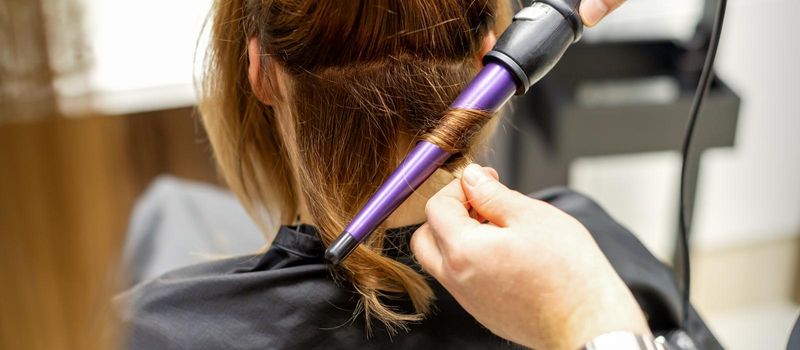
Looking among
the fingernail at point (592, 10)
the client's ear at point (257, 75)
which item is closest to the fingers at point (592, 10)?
the fingernail at point (592, 10)

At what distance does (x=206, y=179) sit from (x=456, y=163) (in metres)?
1.50

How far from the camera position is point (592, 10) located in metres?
0.77

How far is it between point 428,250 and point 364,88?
0.60 ft

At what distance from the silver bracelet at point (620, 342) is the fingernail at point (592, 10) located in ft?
0.96

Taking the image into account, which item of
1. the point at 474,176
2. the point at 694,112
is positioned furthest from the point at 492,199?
the point at 694,112

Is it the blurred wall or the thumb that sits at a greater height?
the thumb

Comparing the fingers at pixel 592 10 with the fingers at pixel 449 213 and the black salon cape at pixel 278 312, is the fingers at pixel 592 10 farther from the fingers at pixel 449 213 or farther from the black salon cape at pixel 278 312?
the black salon cape at pixel 278 312

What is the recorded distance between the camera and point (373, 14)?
0.77m

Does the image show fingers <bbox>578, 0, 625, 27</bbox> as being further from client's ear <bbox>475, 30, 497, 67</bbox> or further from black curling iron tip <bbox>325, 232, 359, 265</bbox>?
black curling iron tip <bbox>325, 232, 359, 265</bbox>

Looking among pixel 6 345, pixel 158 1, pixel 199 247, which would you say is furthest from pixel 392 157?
pixel 158 1

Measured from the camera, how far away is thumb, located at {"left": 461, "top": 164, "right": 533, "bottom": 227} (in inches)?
27.5

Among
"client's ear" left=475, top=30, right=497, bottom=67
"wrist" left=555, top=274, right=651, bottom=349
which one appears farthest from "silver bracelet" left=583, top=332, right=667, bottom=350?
"client's ear" left=475, top=30, right=497, bottom=67

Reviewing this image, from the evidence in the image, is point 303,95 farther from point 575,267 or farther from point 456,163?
point 575,267

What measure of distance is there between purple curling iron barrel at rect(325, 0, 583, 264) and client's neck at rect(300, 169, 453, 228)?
131 millimetres
